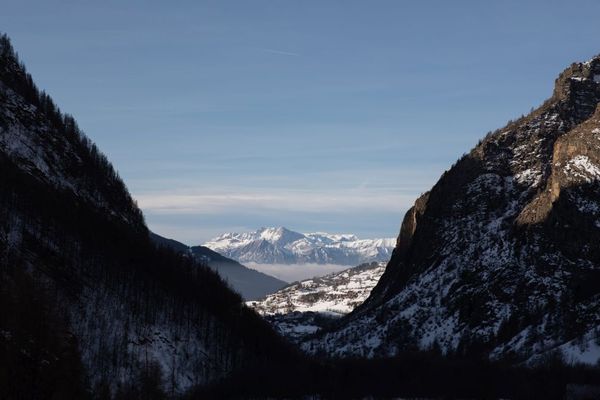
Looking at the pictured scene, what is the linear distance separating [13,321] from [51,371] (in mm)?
15899

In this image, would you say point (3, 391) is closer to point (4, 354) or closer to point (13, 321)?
point (4, 354)

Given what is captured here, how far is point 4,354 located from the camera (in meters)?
187

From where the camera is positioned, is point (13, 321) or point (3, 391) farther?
point (13, 321)

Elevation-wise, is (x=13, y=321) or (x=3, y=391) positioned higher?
(x=13, y=321)

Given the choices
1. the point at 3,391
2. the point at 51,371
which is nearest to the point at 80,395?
the point at 51,371

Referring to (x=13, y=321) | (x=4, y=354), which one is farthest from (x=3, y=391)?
(x=13, y=321)

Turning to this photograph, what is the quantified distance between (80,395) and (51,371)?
8.39 meters

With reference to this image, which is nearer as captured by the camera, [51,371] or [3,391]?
[3,391]

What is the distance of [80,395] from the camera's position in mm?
193875

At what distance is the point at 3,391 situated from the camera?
177375 millimetres

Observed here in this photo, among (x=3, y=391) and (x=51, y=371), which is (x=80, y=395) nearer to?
(x=51, y=371)

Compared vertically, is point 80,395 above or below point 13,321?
below

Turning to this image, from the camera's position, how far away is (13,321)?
651 ft

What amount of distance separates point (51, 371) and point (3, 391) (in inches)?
605
